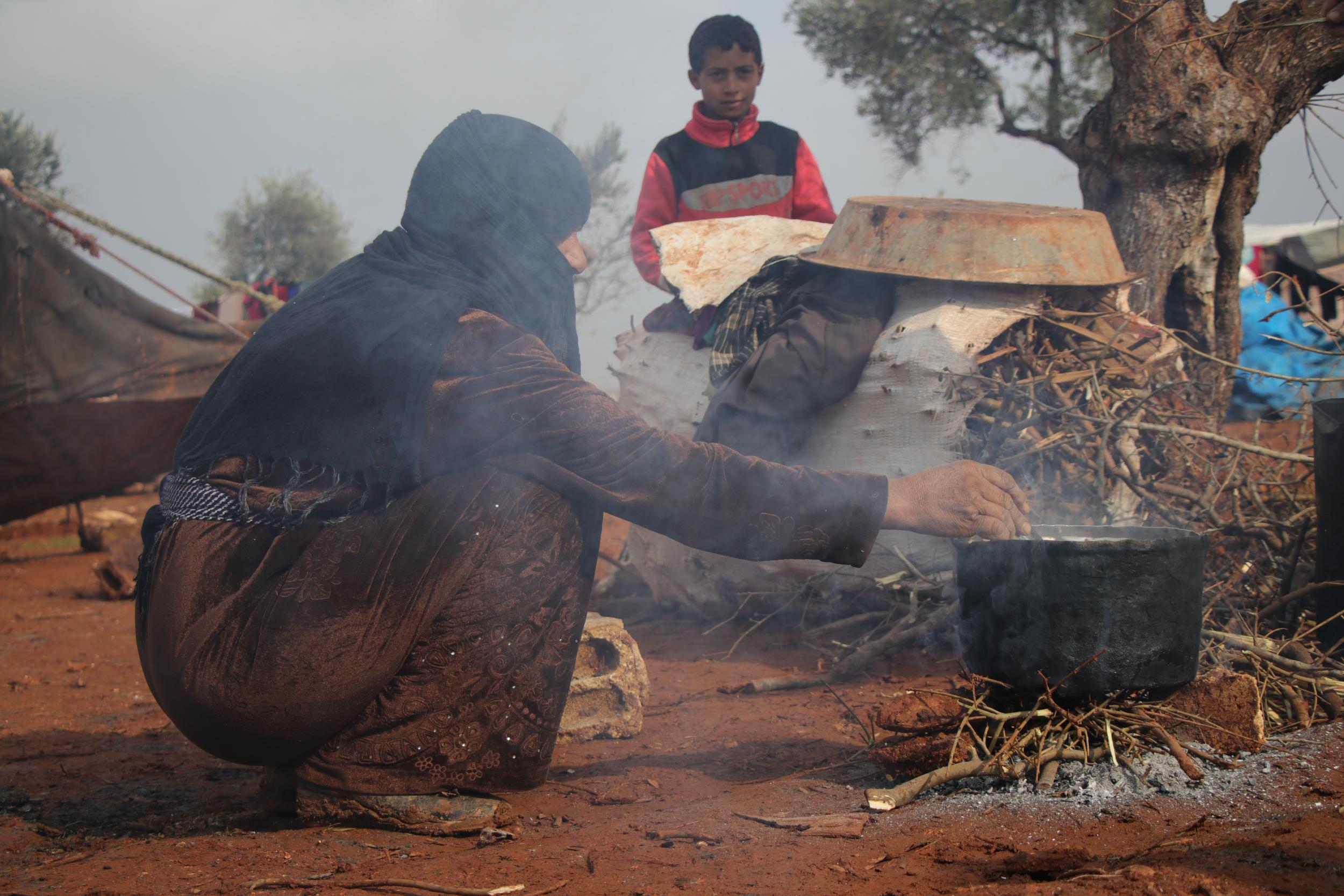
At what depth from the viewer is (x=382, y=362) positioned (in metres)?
2.19

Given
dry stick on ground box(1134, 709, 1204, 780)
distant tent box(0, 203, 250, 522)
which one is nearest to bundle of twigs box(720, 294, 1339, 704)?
dry stick on ground box(1134, 709, 1204, 780)

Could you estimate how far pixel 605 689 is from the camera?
3.36 metres

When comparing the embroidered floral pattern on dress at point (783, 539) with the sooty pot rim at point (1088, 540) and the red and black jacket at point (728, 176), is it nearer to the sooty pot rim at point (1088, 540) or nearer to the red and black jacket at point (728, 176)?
the sooty pot rim at point (1088, 540)

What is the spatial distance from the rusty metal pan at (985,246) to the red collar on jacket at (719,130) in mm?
1736

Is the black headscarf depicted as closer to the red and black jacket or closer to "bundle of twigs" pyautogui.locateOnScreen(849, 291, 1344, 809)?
"bundle of twigs" pyautogui.locateOnScreen(849, 291, 1344, 809)

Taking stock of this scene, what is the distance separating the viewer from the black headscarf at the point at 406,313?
86.6 inches

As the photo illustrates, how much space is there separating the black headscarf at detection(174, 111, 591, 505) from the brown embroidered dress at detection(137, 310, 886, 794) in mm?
73

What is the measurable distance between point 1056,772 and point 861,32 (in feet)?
38.4

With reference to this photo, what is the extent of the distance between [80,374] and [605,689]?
19.4 ft

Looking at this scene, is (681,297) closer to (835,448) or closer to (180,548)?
(835,448)

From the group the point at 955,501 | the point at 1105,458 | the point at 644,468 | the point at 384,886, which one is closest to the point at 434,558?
the point at 644,468

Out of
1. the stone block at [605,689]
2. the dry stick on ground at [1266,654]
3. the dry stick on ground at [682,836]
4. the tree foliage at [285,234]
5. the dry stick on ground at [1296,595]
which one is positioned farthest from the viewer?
the tree foliage at [285,234]

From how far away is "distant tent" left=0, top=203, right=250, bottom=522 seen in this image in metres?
6.98

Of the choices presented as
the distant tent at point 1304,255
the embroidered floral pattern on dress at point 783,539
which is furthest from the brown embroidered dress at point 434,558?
the distant tent at point 1304,255
